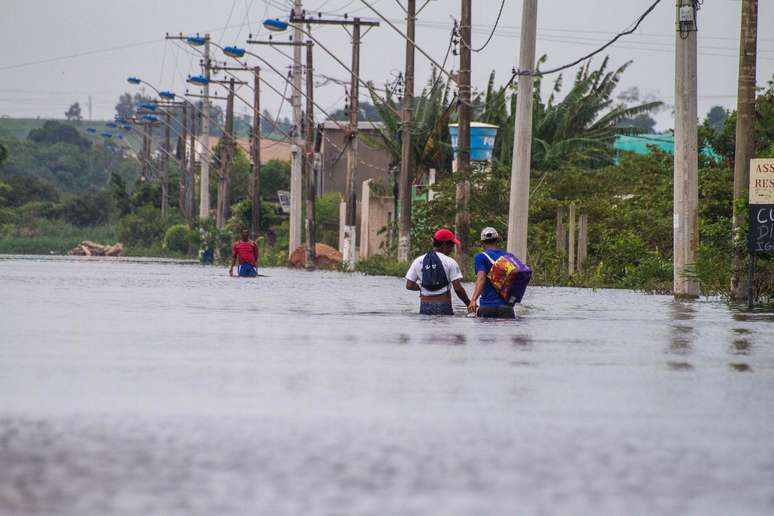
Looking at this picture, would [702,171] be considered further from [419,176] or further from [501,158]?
[419,176]

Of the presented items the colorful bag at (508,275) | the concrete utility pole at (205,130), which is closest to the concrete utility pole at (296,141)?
the concrete utility pole at (205,130)

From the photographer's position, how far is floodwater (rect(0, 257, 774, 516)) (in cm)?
754

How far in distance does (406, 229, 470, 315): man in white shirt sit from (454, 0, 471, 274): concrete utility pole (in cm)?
2129

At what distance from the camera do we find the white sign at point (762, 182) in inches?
1043

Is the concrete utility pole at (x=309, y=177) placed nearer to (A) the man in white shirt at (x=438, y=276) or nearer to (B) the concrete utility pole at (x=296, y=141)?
(B) the concrete utility pole at (x=296, y=141)

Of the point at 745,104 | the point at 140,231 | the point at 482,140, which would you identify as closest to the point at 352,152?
the point at 482,140

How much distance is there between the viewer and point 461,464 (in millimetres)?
8508

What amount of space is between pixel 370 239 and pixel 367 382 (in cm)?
6113

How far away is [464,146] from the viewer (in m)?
45.6

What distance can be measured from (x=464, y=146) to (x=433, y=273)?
922 inches

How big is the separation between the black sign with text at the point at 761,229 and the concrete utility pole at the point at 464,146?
17796mm

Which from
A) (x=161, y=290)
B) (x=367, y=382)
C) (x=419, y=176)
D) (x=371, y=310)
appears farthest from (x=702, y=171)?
(x=367, y=382)

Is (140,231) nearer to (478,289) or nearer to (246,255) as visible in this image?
(246,255)

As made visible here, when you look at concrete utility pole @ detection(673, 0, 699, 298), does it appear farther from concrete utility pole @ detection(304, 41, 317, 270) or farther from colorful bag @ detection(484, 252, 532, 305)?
concrete utility pole @ detection(304, 41, 317, 270)
